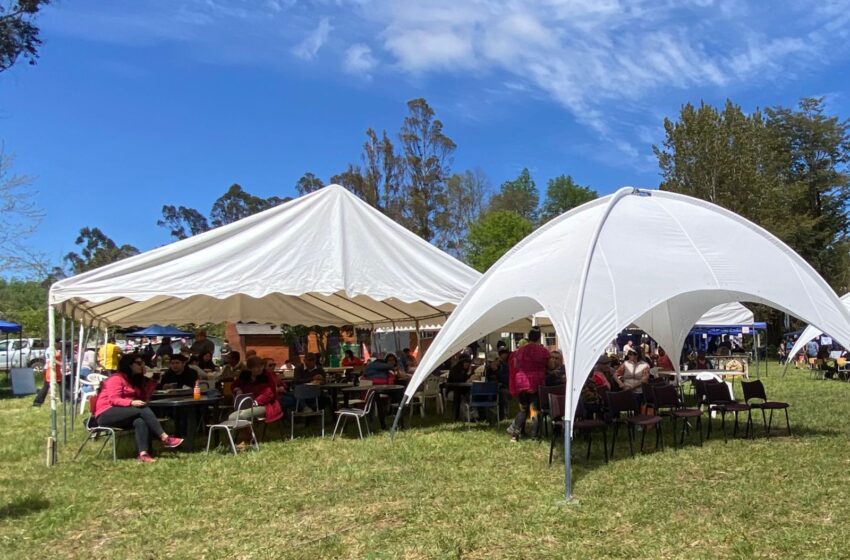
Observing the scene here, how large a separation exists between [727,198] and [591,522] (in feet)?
103

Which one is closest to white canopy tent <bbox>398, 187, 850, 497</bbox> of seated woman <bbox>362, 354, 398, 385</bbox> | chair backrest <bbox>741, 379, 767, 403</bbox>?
chair backrest <bbox>741, 379, 767, 403</bbox>

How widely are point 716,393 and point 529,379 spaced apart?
257cm

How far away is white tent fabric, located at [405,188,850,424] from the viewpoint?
6914 millimetres

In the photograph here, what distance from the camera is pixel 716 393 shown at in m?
8.98

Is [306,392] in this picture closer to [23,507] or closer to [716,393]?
[23,507]

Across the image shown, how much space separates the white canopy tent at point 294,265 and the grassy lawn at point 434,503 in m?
2.07

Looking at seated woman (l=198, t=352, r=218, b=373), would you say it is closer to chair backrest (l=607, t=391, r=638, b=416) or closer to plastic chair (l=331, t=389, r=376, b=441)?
plastic chair (l=331, t=389, r=376, b=441)

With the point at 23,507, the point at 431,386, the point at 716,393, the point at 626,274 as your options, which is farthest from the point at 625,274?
the point at 23,507

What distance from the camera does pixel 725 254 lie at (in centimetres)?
798

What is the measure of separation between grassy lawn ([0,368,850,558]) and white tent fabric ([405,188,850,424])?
1165 millimetres

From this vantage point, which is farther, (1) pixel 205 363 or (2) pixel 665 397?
(1) pixel 205 363

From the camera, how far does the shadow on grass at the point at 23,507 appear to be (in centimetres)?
578

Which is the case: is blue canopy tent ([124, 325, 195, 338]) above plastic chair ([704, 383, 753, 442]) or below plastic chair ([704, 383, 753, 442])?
above

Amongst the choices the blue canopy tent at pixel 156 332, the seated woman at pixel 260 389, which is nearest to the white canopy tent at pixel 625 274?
the seated woman at pixel 260 389
